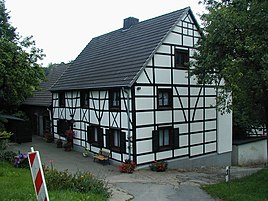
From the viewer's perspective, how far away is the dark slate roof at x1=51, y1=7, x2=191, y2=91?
606 inches

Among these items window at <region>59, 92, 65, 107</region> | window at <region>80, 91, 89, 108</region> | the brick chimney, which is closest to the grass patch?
window at <region>80, 91, 89, 108</region>

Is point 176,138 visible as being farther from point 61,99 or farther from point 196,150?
point 61,99

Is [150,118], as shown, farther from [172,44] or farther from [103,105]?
[172,44]

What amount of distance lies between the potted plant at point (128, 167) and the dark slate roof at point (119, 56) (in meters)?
3.86

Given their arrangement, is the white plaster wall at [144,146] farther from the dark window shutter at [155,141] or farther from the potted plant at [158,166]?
the potted plant at [158,166]

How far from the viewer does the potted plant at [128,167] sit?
46.0ft

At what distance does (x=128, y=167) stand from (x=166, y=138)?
10.4ft

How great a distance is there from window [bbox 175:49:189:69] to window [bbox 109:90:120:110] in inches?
150

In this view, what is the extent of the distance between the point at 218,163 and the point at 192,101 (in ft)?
16.6

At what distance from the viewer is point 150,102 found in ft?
49.7

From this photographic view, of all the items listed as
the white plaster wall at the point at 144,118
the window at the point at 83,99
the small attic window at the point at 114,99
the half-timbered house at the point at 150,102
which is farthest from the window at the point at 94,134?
the white plaster wall at the point at 144,118

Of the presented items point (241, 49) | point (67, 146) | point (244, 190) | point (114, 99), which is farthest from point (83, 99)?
point (244, 190)

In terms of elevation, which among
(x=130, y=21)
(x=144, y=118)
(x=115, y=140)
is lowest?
(x=115, y=140)

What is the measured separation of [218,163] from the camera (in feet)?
63.2
